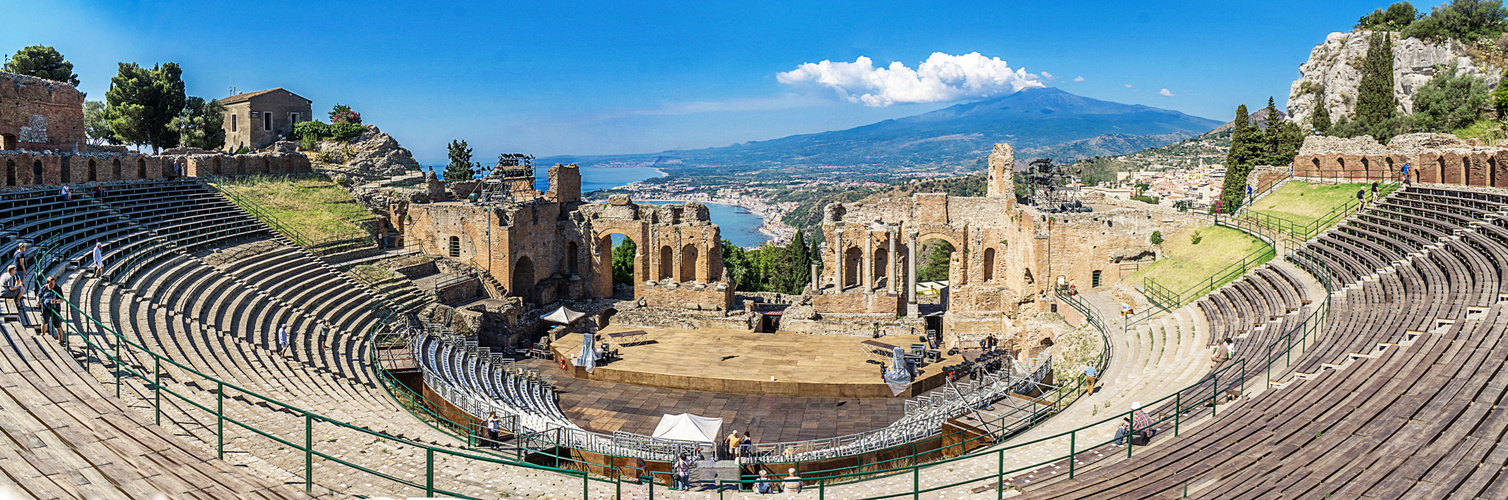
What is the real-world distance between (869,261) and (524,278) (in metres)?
16.4

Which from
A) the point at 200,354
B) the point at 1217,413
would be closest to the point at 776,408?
the point at 1217,413

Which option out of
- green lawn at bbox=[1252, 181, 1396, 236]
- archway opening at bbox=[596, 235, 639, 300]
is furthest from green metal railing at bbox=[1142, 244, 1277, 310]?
archway opening at bbox=[596, 235, 639, 300]

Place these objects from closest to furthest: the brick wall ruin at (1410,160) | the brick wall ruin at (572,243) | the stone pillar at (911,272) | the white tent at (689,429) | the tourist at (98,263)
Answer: the white tent at (689,429) < the tourist at (98,263) < the brick wall ruin at (1410,160) < the stone pillar at (911,272) < the brick wall ruin at (572,243)

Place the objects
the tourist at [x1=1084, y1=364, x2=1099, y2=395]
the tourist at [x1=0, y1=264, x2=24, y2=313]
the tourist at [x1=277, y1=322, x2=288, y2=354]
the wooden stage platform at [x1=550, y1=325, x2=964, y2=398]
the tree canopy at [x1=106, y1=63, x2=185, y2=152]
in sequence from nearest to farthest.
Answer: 1. the tourist at [x1=0, y1=264, x2=24, y2=313]
2. the tourist at [x1=1084, y1=364, x2=1099, y2=395]
3. the tourist at [x1=277, y1=322, x2=288, y2=354]
4. the wooden stage platform at [x1=550, y1=325, x2=964, y2=398]
5. the tree canopy at [x1=106, y1=63, x2=185, y2=152]

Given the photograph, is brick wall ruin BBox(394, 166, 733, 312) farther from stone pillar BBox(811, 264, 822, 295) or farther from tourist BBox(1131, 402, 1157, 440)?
tourist BBox(1131, 402, 1157, 440)

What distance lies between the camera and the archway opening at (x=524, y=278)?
1558 inches

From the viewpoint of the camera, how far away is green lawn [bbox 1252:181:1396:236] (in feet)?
104

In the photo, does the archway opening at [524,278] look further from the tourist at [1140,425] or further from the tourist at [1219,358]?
the tourist at [1140,425]

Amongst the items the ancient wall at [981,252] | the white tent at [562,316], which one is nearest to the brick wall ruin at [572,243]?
the white tent at [562,316]

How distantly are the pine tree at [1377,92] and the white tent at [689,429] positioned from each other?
44527mm

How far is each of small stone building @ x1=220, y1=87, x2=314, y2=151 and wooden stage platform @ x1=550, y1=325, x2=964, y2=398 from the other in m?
32.5

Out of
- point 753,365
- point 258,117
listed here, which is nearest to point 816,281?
point 753,365

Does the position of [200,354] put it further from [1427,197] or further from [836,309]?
[1427,197]

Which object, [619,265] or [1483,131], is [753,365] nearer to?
[619,265]
